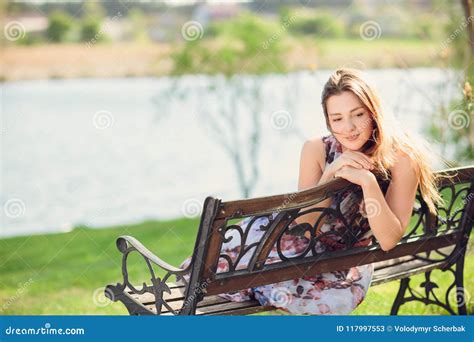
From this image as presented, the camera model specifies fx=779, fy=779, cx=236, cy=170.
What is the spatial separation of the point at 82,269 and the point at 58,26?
9845 mm

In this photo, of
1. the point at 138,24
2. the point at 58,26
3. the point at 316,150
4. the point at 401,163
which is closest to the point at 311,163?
the point at 316,150

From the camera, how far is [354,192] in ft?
8.65

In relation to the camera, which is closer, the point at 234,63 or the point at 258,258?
the point at 258,258

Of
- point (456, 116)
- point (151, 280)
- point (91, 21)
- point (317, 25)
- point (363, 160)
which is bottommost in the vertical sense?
point (151, 280)

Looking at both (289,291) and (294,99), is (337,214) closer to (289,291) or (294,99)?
(289,291)

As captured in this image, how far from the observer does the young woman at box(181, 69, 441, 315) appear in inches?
101

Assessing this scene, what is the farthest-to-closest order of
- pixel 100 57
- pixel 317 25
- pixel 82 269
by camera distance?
pixel 100 57, pixel 317 25, pixel 82 269

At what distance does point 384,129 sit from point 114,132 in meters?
15.4

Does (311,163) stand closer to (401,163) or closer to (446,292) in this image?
(401,163)

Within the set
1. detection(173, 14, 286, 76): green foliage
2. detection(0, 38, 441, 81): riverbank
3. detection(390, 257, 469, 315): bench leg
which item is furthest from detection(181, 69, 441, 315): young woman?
detection(0, 38, 441, 81): riverbank

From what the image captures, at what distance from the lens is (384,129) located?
8.57 feet

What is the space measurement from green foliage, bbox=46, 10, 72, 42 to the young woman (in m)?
12.5

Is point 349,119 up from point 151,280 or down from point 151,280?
up
